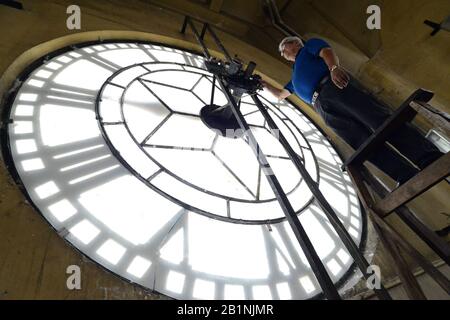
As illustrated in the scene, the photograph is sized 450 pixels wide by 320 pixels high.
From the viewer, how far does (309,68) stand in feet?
6.50

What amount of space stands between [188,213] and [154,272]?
409 mm

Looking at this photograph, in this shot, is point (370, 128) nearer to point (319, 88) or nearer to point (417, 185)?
Answer: point (319, 88)

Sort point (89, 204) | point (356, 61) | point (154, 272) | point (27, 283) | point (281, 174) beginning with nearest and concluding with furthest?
1. point (27, 283)
2. point (154, 272)
3. point (89, 204)
4. point (281, 174)
5. point (356, 61)

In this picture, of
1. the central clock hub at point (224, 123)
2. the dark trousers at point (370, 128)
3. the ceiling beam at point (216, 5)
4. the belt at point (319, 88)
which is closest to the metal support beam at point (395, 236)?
the dark trousers at point (370, 128)

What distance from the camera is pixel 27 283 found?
1159mm

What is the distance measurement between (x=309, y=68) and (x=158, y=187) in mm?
1201

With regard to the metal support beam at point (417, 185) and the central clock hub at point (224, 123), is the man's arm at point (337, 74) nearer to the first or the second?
the metal support beam at point (417, 185)

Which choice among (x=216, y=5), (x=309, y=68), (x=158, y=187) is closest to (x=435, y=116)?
(x=309, y=68)

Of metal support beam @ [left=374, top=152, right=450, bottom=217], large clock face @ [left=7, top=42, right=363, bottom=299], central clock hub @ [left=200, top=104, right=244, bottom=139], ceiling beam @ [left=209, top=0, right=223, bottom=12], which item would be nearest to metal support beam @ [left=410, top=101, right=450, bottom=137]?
metal support beam @ [left=374, top=152, right=450, bottom=217]

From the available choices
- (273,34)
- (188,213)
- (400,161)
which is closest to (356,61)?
(273,34)

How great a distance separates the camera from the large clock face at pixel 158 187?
58.5 inches

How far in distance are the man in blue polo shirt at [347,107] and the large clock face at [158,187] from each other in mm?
405
